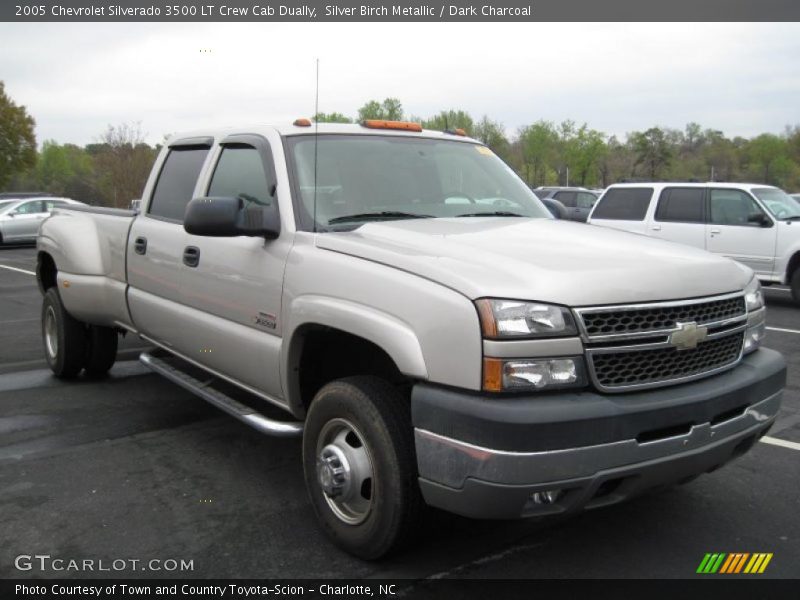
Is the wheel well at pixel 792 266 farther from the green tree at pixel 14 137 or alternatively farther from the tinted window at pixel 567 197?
the green tree at pixel 14 137

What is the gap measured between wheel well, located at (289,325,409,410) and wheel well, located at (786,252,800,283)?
380 inches

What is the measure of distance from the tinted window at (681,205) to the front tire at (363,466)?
10211 millimetres

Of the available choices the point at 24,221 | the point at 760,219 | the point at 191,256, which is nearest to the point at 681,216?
the point at 760,219

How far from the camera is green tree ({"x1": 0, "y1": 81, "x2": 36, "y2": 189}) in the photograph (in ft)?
183

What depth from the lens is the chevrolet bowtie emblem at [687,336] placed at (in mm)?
2961

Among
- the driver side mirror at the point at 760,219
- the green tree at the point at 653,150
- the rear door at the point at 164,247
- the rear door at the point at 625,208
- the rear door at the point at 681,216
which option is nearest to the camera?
the rear door at the point at 164,247

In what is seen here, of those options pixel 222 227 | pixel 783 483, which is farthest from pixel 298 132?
pixel 783 483

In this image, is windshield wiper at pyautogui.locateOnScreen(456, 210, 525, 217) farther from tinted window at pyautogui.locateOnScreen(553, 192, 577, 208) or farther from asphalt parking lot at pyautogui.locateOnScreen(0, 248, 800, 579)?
tinted window at pyautogui.locateOnScreen(553, 192, 577, 208)

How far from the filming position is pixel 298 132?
4.19 meters

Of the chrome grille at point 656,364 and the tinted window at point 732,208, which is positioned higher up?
the tinted window at point 732,208

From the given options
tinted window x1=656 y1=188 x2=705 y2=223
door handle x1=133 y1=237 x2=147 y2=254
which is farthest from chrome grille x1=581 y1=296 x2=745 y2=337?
tinted window x1=656 y1=188 x2=705 y2=223

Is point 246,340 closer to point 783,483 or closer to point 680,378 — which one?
point 680,378

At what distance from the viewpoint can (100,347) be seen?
644 centimetres

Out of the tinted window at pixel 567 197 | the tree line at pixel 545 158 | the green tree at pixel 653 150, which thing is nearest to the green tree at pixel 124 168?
the tree line at pixel 545 158
